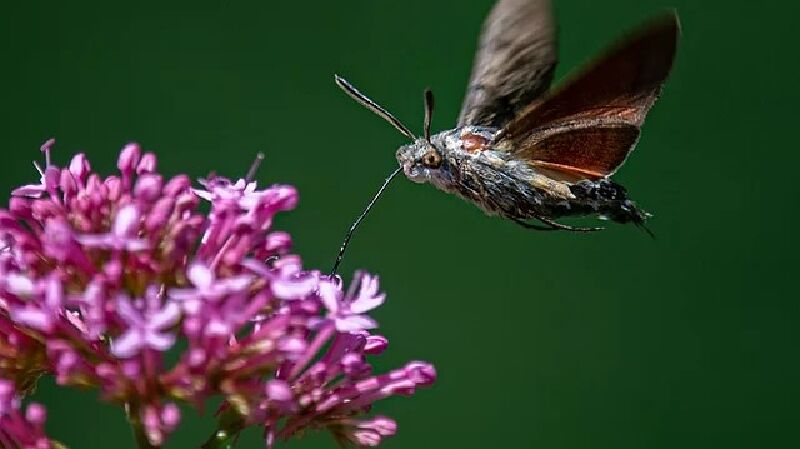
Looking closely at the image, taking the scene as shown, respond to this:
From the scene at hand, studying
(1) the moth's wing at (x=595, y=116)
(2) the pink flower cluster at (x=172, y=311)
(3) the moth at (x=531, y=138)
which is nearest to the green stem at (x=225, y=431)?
(2) the pink flower cluster at (x=172, y=311)

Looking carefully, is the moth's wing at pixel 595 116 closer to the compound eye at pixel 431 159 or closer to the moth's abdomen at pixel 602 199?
the moth's abdomen at pixel 602 199

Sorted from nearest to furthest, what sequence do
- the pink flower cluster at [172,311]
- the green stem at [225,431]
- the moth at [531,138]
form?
the pink flower cluster at [172,311], the green stem at [225,431], the moth at [531,138]

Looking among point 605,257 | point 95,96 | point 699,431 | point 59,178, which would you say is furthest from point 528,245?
point 59,178

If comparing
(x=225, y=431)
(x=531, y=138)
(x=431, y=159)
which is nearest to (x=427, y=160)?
(x=431, y=159)

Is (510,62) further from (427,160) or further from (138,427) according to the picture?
(138,427)

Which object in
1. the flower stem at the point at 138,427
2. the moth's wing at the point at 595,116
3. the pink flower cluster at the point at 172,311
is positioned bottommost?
the flower stem at the point at 138,427

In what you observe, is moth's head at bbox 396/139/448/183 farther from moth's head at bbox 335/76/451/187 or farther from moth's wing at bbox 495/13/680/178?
moth's wing at bbox 495/13/680/178

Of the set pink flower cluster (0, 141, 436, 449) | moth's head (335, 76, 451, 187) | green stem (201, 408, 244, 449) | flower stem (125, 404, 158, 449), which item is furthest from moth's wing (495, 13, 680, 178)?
flower stem (125, 404, 158, 449)

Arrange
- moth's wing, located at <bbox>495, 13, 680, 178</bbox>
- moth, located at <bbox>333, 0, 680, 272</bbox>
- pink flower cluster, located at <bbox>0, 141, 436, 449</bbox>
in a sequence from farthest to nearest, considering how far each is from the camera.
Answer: moth, located at <bbox>333, 0, 680, 272</bbox> < moth's wing, located at <bbox>495, 13, 680, 178</bbox> < pink flower cluster, located at <bbox>0, 141, 436, 449</bbox>
